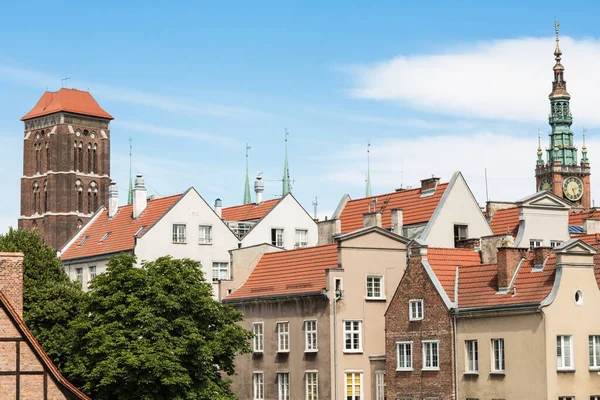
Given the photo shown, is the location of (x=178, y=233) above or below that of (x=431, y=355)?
above

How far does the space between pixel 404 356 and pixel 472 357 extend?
17.9 ft

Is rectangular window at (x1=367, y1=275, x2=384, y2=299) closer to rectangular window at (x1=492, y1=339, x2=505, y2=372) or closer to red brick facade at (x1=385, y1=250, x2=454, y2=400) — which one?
red brick facade at (x1=385, y1=250, x2=454, y2=400)

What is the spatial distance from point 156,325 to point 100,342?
3033mm

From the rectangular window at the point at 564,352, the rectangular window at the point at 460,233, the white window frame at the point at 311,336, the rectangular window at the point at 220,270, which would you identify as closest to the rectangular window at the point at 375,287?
the white window frame at the point at 311,336

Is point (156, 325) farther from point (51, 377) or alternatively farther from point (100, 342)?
point (51, 377)

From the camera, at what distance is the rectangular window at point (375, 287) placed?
7881 cm

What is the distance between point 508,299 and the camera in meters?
67.4

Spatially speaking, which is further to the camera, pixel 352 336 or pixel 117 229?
pixel 117 229

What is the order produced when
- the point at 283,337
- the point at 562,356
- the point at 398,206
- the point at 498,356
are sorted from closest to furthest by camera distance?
the point at 562,356 → the point at 498,356 → the point at 283,337 → the point at 398,206

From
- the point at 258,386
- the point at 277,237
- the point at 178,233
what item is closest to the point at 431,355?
the point at 258,386

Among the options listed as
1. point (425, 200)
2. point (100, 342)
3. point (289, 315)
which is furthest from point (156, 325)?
point (425, 200)

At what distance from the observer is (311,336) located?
256 ft

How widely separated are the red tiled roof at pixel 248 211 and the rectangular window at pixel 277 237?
64.6 inches

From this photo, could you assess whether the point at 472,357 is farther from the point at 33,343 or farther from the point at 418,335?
the point at 33,343
